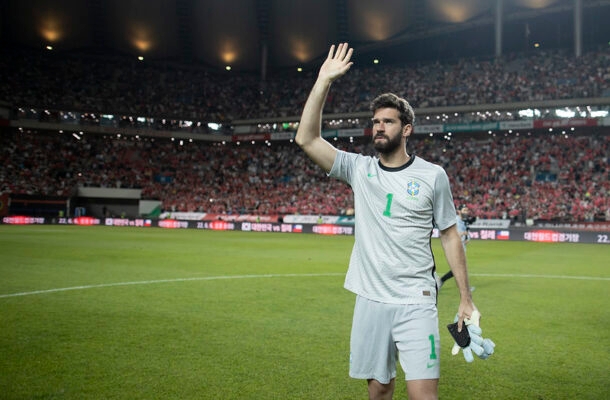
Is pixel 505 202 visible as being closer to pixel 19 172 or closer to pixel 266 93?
pixel 266 93

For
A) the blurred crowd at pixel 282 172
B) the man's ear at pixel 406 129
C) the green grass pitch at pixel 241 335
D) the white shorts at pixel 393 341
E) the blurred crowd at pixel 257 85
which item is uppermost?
the blurred crowd at pixel 257 85

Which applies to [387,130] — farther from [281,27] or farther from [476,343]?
[281,27]

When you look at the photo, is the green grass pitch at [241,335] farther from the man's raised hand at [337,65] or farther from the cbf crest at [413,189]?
the man's raised hand at [337,65]

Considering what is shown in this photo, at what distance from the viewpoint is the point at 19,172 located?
53.9m

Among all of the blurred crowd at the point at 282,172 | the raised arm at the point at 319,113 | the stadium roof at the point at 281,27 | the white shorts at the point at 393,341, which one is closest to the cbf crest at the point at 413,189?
the raised arm at the point at 319,113

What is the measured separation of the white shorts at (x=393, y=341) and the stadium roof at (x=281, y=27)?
183 ft

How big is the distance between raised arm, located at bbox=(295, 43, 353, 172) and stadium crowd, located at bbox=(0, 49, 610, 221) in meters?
41.1

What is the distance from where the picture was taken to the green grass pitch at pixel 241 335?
5.54 meters

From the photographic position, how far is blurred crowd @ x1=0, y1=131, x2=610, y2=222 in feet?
148

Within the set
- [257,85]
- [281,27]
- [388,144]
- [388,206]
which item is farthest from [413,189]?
[257,85]

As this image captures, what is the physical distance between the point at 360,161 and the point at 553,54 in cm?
5981

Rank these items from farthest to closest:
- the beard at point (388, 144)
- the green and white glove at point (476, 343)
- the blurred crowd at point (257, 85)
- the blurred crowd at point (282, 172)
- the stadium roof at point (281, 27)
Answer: the stadium roof at point (281, 27) < the blurred crowd at point (257, 85) < the blurred crowd at point (282, 172) < the beard at point (388, 144) < the green and white glove at point (476, 343)

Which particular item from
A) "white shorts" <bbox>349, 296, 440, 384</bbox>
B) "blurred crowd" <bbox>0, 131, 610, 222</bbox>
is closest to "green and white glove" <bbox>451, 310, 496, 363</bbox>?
"white shorts" <bbox>349, 296, 440, 384</bbox>

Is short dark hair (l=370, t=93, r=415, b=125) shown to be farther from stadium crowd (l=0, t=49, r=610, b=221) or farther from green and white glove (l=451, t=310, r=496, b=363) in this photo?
stadium crowd (l=0, t=49, r=610, b=221)
